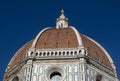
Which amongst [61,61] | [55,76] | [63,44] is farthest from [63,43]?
[55,76]

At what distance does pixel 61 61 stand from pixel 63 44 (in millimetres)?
1790

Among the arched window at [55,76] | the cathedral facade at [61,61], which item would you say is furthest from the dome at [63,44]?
the arched window at [55,76]

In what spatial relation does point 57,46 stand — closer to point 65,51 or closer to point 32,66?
point 65,51

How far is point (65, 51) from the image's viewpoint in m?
25.0

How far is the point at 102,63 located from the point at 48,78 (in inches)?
189

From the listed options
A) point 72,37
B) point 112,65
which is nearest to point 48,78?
point 72,37

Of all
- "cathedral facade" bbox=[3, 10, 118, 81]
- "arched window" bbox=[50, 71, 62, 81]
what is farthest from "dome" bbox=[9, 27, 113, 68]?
"arched window" bbox=[50, 71, 62, 81]

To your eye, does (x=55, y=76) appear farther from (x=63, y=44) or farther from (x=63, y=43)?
(x=63, y=43)

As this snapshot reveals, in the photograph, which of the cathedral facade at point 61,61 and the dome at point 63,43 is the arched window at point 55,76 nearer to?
the cathedral facade at point 61,61

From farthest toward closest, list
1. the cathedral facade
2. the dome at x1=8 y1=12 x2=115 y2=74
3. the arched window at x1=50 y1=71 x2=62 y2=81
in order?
1. the dome at x1=8 y1=12 x2=115 y2=74
2. the arched window at x1=50 y1=71 x2=62 y2=81
3. the cathedral facade

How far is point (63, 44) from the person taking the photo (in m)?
25.9

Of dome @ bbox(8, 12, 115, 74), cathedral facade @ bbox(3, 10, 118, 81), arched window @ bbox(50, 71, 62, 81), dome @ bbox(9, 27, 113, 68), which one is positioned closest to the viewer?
cathedral facade @ bbox(3, 10, 118, 81)

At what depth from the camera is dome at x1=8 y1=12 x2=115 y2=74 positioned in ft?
84.6

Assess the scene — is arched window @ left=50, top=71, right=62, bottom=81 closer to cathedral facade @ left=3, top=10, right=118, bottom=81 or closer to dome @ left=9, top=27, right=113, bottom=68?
cathedral facade @ left=3, top=10, right=118, bottom=81
